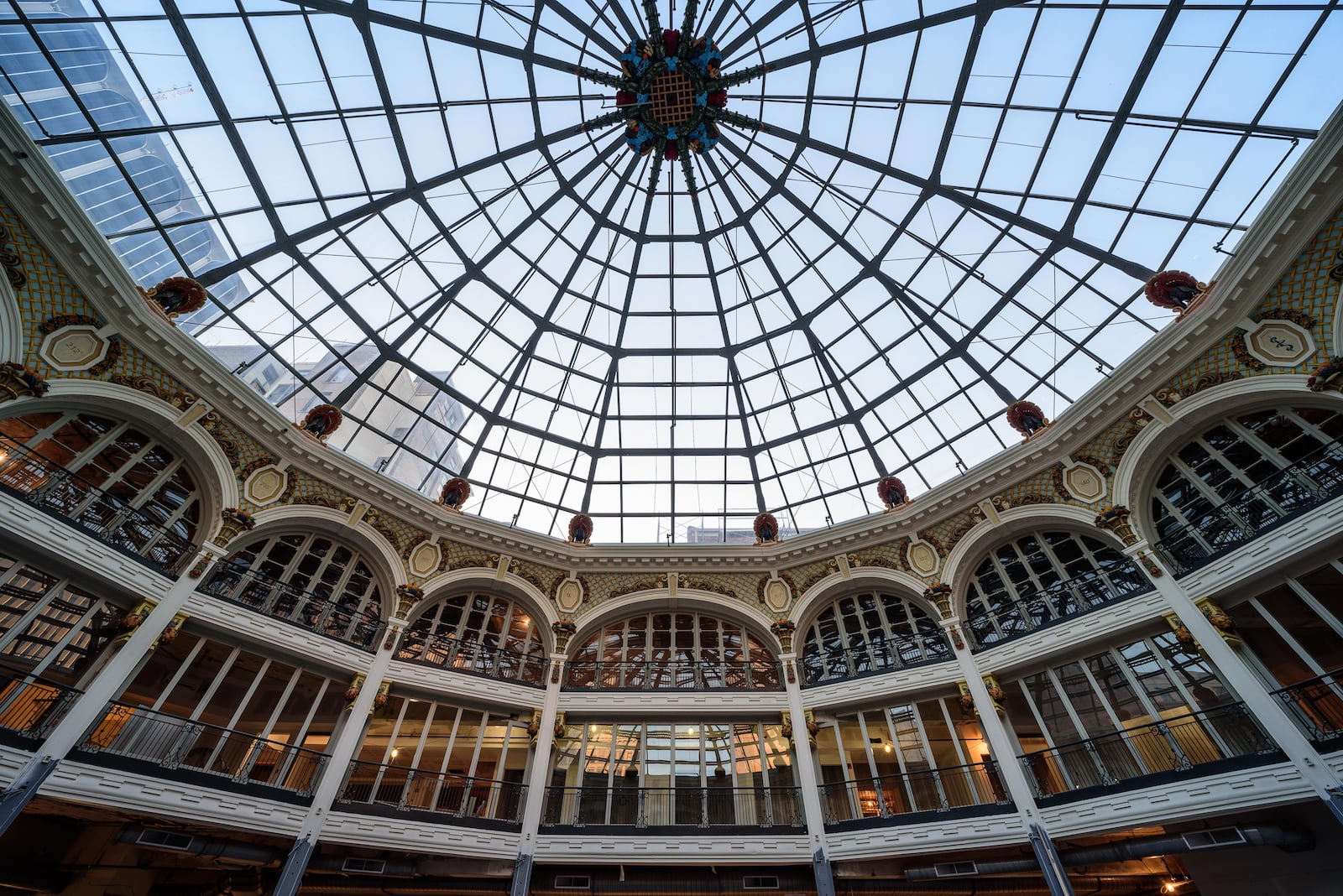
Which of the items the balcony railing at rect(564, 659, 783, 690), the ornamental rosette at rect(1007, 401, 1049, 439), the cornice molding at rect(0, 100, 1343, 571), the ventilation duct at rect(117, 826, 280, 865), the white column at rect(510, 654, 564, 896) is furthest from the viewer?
the balcony railing at rect(564, 659, 783, 690)

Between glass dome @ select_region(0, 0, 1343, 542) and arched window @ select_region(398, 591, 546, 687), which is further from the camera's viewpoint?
arched window @ select_region(398, 591, 546, 687)

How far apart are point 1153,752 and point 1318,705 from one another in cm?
297

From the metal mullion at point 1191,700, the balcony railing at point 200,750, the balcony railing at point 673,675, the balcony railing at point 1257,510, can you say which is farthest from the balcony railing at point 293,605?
the balcony railing at point 1257,510

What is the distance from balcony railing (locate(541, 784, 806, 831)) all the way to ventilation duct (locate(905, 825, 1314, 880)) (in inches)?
132

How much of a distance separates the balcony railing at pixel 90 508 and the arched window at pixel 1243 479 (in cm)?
2399

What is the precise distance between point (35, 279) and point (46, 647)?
25.0 ft

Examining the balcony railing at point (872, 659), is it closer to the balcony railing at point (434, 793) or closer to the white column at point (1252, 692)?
the white column at point (1252, 692)

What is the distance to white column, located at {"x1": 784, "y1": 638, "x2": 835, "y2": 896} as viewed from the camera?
15008 mm

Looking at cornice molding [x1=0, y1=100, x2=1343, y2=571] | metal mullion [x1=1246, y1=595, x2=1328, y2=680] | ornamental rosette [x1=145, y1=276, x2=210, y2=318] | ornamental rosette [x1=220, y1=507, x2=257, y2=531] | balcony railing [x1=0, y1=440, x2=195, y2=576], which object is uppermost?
ornamental rosette [x1=145, y1=276, x2=210, y2=318]

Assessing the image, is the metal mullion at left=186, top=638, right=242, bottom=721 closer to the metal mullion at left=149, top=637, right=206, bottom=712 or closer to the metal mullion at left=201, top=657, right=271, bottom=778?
the metal mullion at left=149, top=637, right=206, bottom=712

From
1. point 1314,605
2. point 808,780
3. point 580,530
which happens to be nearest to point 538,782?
point 808,780

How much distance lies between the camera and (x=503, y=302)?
19.2 metres

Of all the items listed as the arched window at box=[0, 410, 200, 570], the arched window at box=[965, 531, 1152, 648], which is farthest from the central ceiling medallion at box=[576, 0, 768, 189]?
the arched window at box=[965, 531, 1152, 648]

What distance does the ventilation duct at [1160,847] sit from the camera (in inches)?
455
